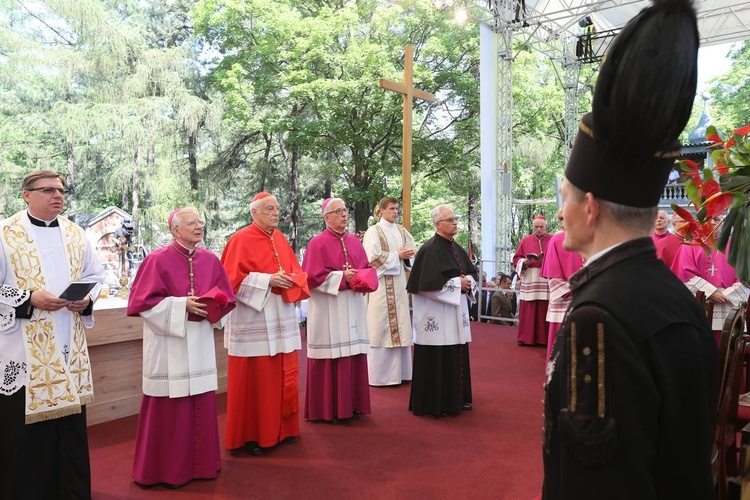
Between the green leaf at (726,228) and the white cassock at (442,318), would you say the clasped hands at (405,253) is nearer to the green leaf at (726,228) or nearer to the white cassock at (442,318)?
the white cassock at (442,318)

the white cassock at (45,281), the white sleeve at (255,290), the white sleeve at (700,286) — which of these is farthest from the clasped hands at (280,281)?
the white sleeve at (700,286)

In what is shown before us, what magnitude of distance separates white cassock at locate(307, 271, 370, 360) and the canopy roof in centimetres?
1062

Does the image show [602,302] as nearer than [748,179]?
Yes

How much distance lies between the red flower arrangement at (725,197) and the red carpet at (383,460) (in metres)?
2.53

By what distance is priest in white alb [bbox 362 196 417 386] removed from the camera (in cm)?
751

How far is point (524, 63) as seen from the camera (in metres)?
23.5

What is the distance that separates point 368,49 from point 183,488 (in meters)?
16.5

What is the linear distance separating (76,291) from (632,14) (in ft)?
53.2

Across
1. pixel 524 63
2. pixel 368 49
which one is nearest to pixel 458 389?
pixel 368 49

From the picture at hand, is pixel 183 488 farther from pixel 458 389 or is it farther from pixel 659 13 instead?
pixel 659 13

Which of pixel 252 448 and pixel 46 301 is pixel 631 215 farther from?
pixel 252 448

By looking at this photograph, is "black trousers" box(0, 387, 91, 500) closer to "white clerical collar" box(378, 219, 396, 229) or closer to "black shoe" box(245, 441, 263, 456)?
"black shoe" box(245, 441, 263, 456)

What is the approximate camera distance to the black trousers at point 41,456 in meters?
3.84

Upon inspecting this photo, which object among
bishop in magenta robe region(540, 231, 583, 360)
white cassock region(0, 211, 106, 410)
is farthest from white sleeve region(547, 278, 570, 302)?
white cassock region(0, 211, 106, 410)
